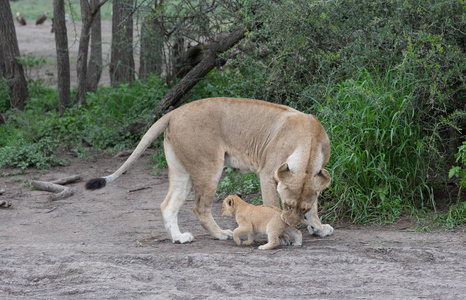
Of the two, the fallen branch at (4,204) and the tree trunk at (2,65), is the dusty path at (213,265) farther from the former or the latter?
the tree trunk at (2,65)

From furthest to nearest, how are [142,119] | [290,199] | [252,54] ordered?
[142,119] → [252,54] → [290,199]

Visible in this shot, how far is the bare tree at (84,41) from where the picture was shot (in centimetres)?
1036

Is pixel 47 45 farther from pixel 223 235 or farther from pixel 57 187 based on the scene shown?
pixel 223 235

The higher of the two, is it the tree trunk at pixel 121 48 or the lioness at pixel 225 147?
the tree trunk at pixel 121 48

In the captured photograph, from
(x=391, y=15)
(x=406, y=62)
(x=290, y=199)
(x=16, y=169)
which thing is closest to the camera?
(x=290, y=199)

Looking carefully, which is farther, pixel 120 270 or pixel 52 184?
pixel 52 184

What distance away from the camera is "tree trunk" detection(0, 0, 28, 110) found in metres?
11.0

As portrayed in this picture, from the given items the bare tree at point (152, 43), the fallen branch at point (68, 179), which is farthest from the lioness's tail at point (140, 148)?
the bare tree at point (152, 43)

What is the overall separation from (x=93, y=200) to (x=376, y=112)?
3.81 metres

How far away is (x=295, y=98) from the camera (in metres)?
7.85

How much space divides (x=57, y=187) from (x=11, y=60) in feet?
14.4

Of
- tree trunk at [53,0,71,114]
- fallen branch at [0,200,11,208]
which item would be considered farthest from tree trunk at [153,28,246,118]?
fallen branch at [0,200,11,208]

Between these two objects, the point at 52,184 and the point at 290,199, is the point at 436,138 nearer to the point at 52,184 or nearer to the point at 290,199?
the point at 290,199

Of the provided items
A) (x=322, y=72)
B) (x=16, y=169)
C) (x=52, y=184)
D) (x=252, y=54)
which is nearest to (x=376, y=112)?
(x=322, y=72)
